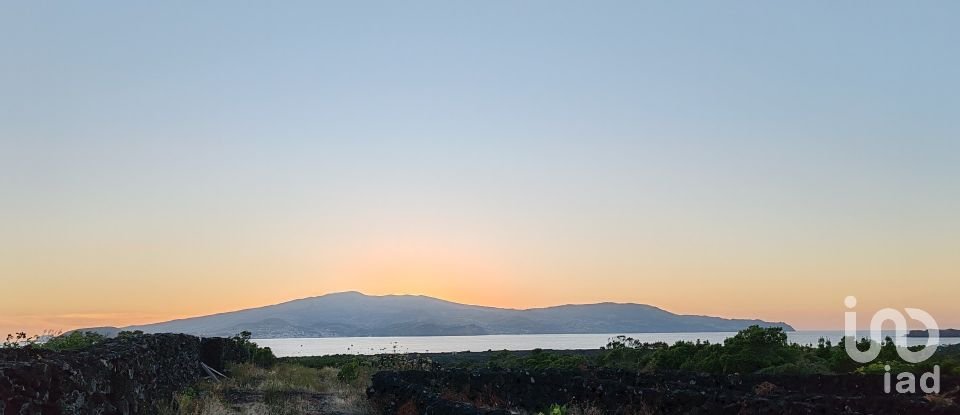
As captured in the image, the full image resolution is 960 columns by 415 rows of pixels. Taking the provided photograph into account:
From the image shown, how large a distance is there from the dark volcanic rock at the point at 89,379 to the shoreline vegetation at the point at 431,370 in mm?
Result: 815

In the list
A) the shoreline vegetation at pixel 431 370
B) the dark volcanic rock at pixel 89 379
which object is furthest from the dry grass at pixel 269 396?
the dark volcanic rock at pixel 89 379

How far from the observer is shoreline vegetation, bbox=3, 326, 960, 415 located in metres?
18.2

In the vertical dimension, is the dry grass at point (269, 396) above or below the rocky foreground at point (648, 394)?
below

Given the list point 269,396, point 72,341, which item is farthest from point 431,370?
point 72,341

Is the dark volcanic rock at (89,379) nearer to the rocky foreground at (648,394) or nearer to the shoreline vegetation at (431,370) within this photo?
the shoreline vegetation at (431,370)

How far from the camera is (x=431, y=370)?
94.9 ft

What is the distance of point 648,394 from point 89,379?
1088cm

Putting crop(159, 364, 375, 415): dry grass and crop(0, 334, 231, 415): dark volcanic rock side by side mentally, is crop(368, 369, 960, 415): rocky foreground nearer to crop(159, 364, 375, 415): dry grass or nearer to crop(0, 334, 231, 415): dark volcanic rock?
crop(159, 364, 375, 415): dry grass

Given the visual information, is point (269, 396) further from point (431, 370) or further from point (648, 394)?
point (648, 394)

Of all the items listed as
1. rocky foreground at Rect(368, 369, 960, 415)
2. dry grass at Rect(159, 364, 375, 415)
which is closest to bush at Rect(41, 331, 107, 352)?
dry grass at Rect(159, 364, 375, 415)

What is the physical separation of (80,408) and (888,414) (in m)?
12.6

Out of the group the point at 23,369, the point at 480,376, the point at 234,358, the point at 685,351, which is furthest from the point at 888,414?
the point at 234,358

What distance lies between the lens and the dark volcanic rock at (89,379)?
8.89 metres

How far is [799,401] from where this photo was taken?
12953 mm
